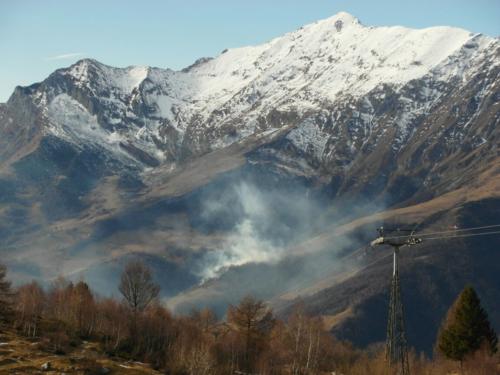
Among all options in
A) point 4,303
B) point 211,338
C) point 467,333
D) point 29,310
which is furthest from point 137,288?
point 467,333

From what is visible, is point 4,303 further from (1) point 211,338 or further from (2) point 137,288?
(2) point 137,288

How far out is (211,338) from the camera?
5659 inches

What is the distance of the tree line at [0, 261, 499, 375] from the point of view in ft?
387

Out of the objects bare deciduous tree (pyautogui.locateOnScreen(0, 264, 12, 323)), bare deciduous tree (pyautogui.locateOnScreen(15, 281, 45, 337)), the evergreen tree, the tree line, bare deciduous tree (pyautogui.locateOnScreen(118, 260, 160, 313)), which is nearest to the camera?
bare deciduous tree (pyautogui.locateOnScreen(15, 281, 45, 337))

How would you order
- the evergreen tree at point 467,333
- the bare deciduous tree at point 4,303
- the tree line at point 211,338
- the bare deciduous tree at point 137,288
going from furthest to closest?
the bare deciduous tree at point 137,288, the bare deciduous tree at point 4,303, the evergreen tree at point 467,333, the tree line at point 211,338

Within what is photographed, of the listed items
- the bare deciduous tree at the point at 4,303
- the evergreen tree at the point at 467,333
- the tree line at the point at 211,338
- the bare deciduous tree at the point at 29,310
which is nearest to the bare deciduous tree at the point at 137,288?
the tree line at the point at 211,338

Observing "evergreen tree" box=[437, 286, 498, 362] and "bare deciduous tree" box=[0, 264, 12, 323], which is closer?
"evergreen tree" box=[437, 286, 498, 362]

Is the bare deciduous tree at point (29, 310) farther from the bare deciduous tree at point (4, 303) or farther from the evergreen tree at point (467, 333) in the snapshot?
the evergreen tree at point (467, 333)

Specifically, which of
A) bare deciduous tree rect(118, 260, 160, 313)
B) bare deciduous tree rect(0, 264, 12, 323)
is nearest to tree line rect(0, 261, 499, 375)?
bare deciduous tree rect(0, 264, 12, 323)

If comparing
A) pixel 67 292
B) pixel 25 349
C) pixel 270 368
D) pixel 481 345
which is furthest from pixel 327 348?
pixel 25 349

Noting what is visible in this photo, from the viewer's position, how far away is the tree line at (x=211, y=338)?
118m

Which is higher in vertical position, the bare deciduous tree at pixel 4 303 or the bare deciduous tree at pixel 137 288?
the bare deciduous tree at pixel 137 288

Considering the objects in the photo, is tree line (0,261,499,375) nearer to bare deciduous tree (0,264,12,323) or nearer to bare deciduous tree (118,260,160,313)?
bare deciduous tree (0,264,12,323)

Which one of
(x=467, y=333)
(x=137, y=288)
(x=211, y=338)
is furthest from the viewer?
(x=137, y=288)
